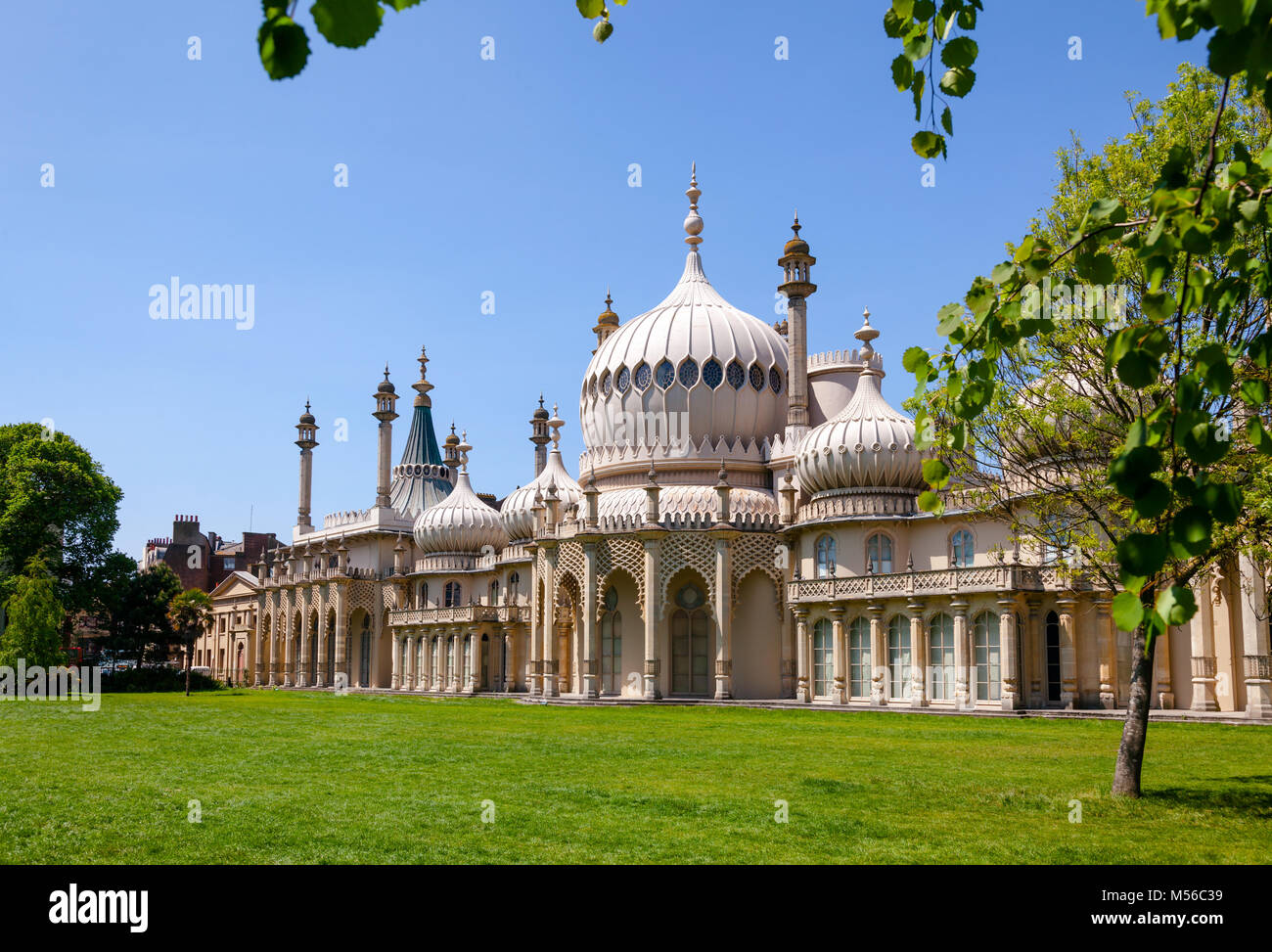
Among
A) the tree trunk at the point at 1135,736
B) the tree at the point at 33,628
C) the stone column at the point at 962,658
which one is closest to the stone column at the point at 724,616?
the stone column at the point at 962,658

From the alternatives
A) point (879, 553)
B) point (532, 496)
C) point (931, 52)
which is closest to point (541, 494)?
point (532, 496)

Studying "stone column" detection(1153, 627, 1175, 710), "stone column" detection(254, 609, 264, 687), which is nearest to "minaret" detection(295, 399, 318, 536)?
"stone column" detection(254, 609, 264, 687)

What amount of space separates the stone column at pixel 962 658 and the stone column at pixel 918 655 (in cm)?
102

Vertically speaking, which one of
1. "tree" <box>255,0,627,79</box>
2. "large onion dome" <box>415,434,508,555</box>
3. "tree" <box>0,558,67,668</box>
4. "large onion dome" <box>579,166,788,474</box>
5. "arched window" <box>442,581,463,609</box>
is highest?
Answer: "large onion dome" <box>579,166,788,474</box>

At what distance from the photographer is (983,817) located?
1185 cm

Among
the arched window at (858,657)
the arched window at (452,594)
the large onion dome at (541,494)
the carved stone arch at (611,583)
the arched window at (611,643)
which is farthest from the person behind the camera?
the arched window at (452,594)

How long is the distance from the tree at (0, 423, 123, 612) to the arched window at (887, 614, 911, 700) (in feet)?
118

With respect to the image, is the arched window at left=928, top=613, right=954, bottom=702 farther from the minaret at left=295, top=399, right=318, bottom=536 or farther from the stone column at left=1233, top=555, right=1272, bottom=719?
the minaret at left=295, top=399, right=318, bottom=536

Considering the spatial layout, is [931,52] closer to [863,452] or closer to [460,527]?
[863,452]

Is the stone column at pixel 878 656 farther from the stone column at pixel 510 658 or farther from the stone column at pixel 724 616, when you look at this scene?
the stone column at pixel 510 658

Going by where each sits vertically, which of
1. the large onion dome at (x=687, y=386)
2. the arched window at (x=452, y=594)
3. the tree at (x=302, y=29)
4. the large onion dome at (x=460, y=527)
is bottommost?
the arched window at (x=452, y=594)

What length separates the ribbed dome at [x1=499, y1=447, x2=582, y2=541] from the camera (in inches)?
1946

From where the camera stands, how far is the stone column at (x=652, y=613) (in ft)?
127

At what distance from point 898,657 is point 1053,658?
466 centimetres
